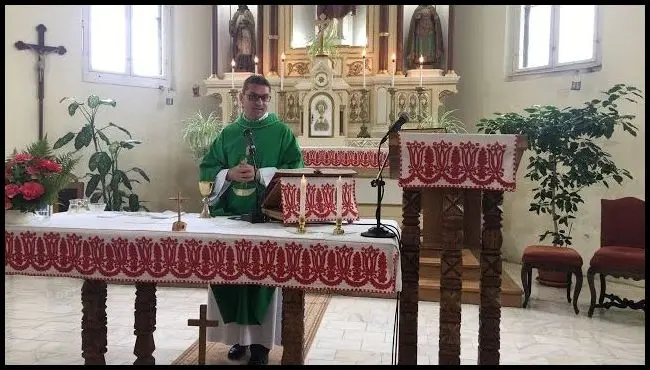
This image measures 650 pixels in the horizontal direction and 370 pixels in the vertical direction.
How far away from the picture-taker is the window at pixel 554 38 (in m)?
8.08

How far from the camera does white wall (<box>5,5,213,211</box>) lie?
7754mm

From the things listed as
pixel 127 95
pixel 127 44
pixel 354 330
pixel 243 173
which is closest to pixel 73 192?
pixel 127 95

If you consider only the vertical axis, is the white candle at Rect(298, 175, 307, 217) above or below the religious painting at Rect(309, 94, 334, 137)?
below

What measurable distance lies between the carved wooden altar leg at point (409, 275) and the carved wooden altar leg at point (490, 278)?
1.26 feet

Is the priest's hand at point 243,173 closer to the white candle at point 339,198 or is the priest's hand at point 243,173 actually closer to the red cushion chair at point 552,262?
the white candle at point 339,198

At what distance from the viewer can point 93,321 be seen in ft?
12.2

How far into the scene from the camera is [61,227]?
10.7 feet

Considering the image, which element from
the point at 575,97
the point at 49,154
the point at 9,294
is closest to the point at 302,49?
the point at 575,97

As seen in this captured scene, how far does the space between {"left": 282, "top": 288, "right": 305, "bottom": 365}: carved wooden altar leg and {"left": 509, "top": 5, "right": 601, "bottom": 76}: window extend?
6214 mm

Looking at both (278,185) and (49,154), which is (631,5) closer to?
(278,185)

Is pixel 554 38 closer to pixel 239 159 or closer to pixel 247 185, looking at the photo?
pixel 239 159

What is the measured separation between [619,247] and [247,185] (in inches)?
155

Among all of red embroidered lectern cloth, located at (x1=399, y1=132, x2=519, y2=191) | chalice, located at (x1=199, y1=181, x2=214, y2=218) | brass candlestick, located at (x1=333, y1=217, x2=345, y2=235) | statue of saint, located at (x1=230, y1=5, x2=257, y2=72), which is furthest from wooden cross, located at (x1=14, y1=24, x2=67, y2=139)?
red embroidered lectern cloth, located at (x1=399, y1=132, x2=519, y2=191)

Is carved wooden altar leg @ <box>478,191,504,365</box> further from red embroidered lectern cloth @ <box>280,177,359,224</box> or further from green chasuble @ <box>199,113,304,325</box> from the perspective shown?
green chasuble @ <box>199,113,304,325</box>
